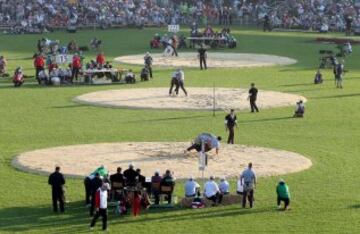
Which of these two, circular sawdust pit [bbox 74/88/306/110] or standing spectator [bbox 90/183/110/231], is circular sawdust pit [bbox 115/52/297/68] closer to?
circular sawdust pit [bbox 74/88/306/110]

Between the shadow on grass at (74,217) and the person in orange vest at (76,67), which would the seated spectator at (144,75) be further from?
the shadow on grass at (74,217)

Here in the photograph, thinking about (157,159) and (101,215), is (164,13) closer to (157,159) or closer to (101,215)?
(157,159)

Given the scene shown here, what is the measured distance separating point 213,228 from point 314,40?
62273 millimetres

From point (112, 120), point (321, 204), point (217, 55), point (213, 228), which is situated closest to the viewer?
point (213, 228)

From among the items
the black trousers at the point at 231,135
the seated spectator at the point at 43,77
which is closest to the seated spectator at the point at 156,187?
the black trousers at the point at 231,135

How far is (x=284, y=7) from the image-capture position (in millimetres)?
102312

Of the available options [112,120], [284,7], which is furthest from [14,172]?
Answer: [284,7]

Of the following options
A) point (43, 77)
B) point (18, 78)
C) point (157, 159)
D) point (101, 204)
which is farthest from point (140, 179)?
point (43, 77)

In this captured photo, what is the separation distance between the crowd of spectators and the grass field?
23338 millimetres

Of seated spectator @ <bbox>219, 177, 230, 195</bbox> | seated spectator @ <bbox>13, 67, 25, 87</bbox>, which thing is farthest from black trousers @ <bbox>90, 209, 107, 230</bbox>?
seated spectator @ <bbox>13, 67, 25, 87</bbox>

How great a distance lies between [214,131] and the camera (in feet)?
129

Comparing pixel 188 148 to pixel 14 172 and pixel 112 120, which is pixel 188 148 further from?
pixel 112 120

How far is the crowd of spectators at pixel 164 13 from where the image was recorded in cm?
9481

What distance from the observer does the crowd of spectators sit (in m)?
94.8
